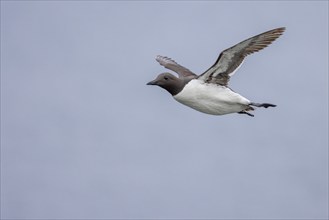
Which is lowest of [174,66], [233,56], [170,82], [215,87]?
[215,87]

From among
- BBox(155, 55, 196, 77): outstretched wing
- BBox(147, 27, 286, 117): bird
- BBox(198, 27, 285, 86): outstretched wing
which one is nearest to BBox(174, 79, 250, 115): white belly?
BBox(147, 27, 286, 117): bird

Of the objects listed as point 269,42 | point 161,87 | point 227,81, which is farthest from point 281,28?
point 161,87

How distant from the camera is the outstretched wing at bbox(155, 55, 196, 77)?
2806cm

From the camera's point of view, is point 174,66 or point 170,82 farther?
point 174,66

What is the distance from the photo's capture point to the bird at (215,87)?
2469 centimetres

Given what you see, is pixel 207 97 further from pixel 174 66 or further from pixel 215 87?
pixel 174 66

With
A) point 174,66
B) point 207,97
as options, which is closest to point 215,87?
point 207,97

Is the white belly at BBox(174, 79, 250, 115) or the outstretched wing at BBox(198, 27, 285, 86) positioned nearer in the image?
the outstretched wing at BBox(198, 27, 285, 86)

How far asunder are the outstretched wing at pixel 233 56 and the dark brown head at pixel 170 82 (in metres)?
0.63

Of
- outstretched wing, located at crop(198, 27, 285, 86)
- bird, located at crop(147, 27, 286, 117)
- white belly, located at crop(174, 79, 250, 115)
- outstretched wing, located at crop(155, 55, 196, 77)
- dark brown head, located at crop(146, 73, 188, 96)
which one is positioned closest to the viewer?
outstretched wing, located at crop(198, 27, 285, 86)

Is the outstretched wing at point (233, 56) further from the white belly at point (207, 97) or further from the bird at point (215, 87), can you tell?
the white belly at point (207, 97)

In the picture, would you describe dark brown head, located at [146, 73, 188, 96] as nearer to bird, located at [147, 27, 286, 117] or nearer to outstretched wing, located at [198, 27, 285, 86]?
bird, located at [147, 27, 286, 117]

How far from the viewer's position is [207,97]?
82.7 ft

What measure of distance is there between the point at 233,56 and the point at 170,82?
200 centimetres
